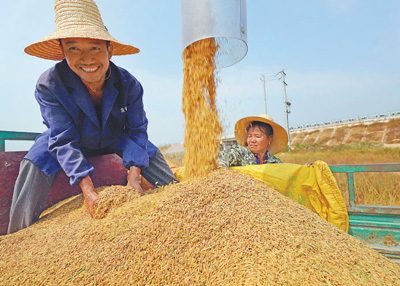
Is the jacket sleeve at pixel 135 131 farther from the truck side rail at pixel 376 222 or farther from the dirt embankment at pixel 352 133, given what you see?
the dirt embankment at pixel 352 133

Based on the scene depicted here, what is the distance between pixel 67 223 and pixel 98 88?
0.99 meters

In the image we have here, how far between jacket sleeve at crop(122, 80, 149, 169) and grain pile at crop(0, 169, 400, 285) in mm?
613

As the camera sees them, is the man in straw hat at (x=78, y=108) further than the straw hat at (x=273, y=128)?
No

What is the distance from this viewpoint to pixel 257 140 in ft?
9.18

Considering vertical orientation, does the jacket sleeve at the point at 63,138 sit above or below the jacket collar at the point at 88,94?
below

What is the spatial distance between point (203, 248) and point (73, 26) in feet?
5.17

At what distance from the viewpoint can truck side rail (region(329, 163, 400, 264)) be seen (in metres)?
1.69

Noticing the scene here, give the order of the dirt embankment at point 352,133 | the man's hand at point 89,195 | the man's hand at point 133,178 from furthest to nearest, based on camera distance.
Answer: the dirt embankment at point 352,133
the man's hand at point 133,178
the man's hand at point 89,195

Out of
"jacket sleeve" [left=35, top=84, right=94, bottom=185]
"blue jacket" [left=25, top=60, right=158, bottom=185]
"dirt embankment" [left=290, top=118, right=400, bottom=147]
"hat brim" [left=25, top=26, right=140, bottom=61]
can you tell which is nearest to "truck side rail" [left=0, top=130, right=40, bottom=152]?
"blue jacket" [left=25, top=60, right=158, bottom=185]

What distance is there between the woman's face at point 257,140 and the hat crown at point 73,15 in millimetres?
1851

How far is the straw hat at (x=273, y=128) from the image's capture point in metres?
2.79

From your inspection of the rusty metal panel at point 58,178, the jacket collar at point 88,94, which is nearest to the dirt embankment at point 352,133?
the rusty metal panel at point 58,178

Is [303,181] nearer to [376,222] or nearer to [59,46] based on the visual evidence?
[376,222]

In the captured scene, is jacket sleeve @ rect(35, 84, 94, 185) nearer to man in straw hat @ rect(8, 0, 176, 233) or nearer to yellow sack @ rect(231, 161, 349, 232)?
man in straw hat @ rect(8, 0, 176, 233)
